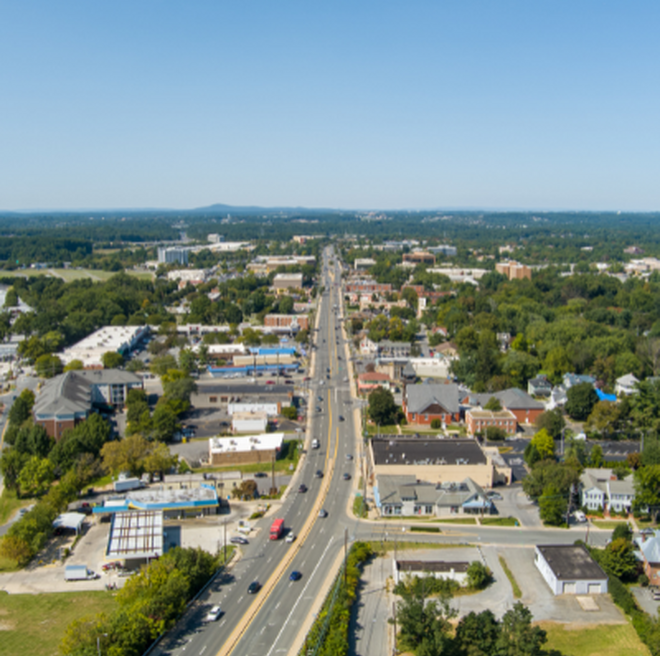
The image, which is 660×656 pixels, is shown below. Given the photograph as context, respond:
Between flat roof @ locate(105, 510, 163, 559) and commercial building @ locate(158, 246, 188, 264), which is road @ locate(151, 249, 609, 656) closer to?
flat roof @ locate(105, 510, 163, 559)

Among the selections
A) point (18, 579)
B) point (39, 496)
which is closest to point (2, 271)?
point (39, 496)

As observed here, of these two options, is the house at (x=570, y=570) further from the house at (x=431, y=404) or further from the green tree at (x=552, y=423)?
the house at (x=431, y=404)

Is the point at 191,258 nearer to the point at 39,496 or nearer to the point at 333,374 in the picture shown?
the point at 333,374

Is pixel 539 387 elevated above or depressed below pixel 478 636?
above

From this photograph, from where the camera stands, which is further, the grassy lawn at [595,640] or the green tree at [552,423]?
the green tree at [552,423]

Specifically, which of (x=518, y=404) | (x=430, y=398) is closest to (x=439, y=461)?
(x=430, y=398)

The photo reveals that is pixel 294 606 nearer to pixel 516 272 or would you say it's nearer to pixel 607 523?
pixel 607 523

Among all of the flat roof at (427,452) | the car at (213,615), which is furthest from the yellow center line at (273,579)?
the flat roof at (427,452)
